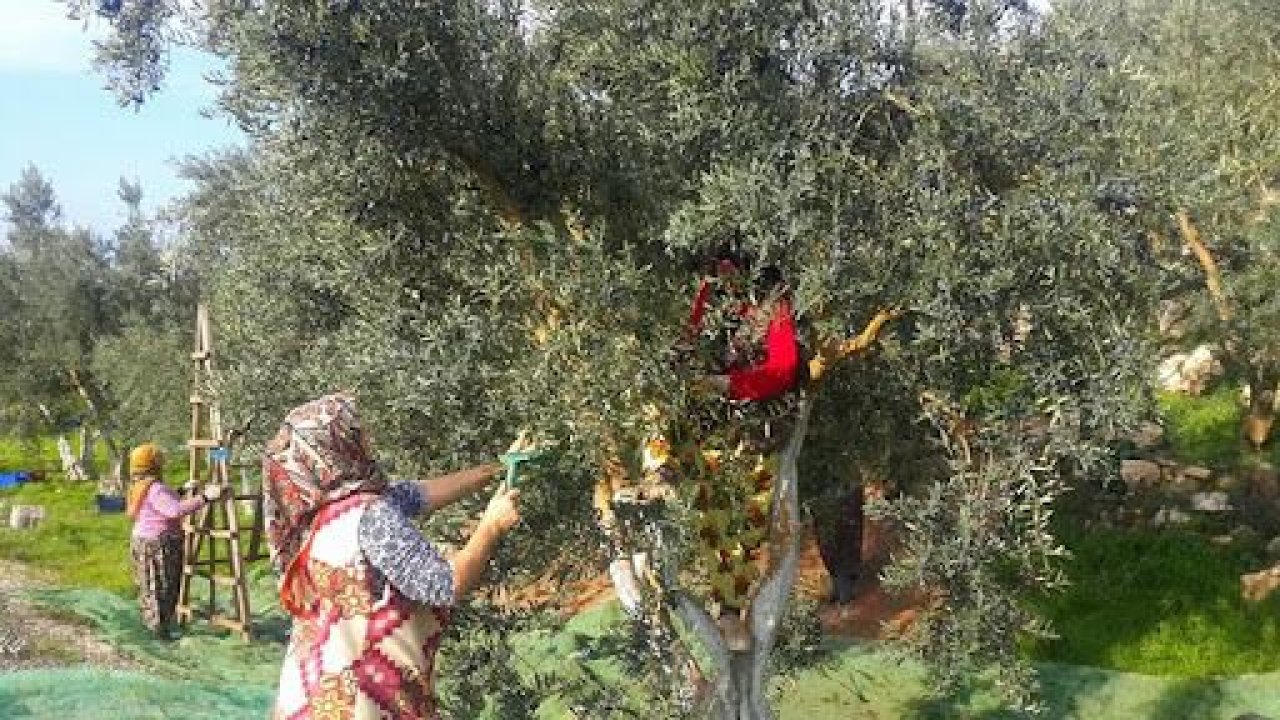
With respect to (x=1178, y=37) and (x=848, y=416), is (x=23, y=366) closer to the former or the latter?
(x=1178, y=37)

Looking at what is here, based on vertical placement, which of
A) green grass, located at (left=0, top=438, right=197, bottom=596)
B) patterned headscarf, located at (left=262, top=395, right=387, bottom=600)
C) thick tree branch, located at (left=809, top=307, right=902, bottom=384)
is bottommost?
green grass, located at (left=0, top=438, right=197, bottom=596)

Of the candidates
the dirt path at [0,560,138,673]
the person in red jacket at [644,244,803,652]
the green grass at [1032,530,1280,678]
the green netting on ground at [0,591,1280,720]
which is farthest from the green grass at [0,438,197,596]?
the person in red jacket at [644,244,803,652]

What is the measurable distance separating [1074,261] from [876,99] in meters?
1.69

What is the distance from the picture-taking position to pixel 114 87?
28.9ft

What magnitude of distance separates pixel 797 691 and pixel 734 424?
21.4ft

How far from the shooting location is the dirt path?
16766 mm

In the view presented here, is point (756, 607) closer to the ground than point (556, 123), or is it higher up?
closer to the ground

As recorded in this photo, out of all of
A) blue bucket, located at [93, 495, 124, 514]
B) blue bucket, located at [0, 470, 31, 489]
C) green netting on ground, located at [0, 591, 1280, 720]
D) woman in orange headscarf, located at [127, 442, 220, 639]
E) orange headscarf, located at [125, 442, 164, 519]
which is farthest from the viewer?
blue bucket, located at [0, 470, 31, 489]

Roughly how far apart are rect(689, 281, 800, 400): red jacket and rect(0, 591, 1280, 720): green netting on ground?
421cm

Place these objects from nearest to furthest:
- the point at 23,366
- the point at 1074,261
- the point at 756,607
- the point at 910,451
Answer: the point at 1074,261 < the point at 756,607 < the point at 910,451 < the point at 23,366

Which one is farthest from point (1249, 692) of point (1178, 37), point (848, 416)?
point (1178, 37)

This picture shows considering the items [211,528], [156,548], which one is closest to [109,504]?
[211,528]

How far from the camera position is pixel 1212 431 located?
95.8ft

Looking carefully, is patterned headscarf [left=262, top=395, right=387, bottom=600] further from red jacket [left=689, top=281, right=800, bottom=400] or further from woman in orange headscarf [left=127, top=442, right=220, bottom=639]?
woman in orange headscarf [left=127, top=442, right=220, bottom=639]
